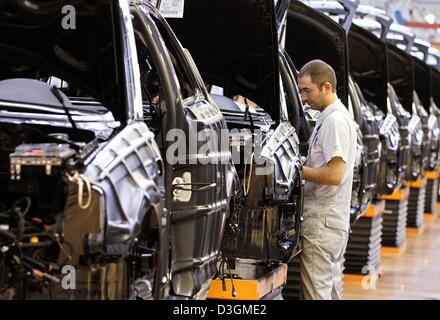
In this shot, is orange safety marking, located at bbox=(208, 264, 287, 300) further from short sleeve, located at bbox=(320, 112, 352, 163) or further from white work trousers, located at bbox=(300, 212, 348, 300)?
short sleeve, located at bbox=(320, 112, 352, 163)

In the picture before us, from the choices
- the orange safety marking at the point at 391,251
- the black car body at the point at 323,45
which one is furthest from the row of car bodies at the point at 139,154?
the orange safety marking at the point at 391,251

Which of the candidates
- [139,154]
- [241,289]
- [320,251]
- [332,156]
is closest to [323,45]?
[332,156]

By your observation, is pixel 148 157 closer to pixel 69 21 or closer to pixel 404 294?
pixel 69 21

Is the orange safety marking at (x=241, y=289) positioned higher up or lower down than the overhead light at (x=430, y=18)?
lower down

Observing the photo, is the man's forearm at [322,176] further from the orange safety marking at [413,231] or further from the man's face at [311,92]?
the orange safety marking at [413,231]

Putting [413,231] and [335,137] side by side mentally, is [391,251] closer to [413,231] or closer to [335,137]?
[413,231]

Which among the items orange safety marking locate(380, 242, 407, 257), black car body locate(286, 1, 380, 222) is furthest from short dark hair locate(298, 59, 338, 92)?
orange safety marking locate(380, 242, 407, 257)

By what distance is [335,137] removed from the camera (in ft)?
24.3

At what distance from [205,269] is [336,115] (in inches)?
75.8

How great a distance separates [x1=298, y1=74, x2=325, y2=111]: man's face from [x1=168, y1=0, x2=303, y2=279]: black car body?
156 mm

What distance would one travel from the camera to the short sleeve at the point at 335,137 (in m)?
7.42

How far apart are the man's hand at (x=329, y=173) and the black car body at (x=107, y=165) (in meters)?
1.18

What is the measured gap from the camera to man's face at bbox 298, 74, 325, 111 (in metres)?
7.61

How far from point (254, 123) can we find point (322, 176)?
61 centimetres
